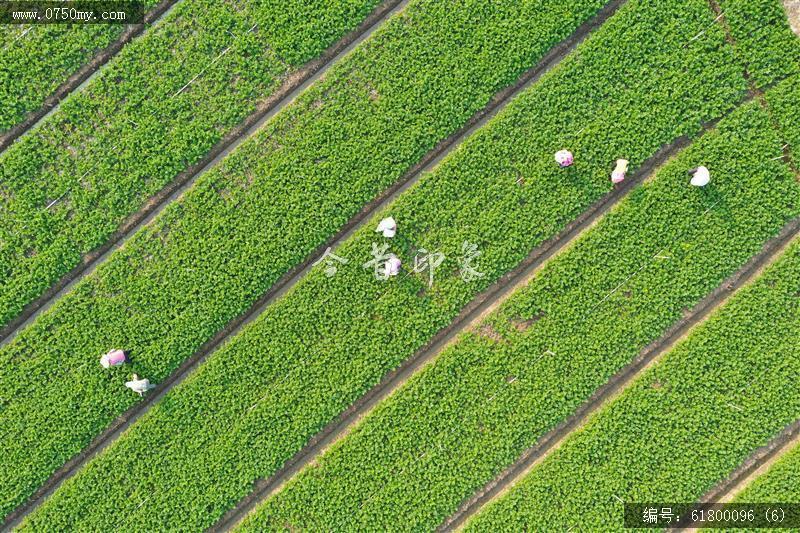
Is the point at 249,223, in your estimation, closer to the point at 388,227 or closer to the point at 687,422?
the point at 388,227

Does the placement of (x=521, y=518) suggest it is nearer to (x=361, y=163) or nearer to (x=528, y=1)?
(x=361, y=163)

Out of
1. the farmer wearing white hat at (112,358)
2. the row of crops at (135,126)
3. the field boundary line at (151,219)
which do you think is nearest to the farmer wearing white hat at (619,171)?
the field boundary line at (151,219)

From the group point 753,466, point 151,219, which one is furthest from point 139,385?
point 753,466

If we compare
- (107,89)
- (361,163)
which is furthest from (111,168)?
(361,163)

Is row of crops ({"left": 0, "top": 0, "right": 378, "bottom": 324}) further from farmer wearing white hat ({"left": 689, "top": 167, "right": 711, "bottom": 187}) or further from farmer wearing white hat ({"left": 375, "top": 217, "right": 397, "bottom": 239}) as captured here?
farmer wearing white hat ({"left": 689, "top": 167, "right": 711, "bottom": 187})

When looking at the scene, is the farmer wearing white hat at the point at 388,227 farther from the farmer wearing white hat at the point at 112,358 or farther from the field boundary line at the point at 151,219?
the farmer wearing white hat at the point at 112,358
